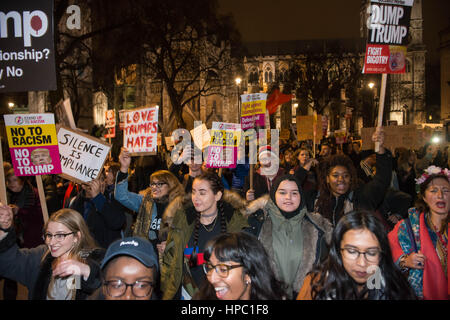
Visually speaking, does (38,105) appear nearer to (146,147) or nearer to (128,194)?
(146,147)

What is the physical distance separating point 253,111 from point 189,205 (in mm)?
4989

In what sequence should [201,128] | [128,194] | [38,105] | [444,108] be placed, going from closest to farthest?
[128,194] < [201,128] < [38,105] < [444,108]

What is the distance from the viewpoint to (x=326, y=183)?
4.86 m

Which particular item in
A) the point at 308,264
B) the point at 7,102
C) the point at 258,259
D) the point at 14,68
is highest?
the point at 7,102

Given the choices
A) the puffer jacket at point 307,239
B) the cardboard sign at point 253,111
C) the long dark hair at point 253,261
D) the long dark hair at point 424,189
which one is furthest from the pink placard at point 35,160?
the cardboard sign at point 253,111

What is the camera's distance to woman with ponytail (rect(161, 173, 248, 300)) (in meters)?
3.55

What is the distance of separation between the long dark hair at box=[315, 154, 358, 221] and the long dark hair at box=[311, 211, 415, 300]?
6.39 feet

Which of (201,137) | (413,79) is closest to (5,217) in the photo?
(201,137)

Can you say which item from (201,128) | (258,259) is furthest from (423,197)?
(201,128)

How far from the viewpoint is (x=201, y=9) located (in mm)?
20984

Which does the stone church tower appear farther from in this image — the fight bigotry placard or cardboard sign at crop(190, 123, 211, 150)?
the fight bigotry placard

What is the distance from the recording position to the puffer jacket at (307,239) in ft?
11.1

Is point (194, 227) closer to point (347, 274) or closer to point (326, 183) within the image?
point (347, 274)

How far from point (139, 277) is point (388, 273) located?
1511 millimetres
